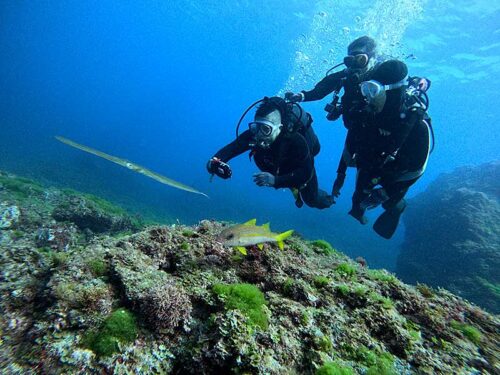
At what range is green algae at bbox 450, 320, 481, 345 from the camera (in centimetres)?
319

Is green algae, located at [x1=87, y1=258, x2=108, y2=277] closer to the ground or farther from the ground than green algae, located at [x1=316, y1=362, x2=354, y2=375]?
farther from the ground

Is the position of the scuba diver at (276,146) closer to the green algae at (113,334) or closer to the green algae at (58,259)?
the green algae at (58,259)

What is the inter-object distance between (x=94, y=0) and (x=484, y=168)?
137 meters

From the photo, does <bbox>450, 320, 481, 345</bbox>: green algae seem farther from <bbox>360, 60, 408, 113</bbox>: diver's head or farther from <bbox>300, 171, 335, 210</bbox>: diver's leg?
<bbox>300, 171, 335, 210</bbox>: diver's leg

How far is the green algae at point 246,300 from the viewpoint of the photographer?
2.69m

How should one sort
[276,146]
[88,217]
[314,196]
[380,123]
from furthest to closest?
1. [88,217]
2. [314,196]
3. [276,146]
4. [380,123]

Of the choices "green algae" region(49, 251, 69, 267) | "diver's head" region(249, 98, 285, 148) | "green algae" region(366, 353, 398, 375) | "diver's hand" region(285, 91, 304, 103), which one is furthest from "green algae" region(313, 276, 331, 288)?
"diver's hand" region(285, 91, 304, 103)

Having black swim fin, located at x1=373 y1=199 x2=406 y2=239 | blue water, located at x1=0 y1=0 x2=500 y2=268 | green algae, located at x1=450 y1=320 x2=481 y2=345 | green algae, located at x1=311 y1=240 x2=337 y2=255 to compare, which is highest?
blue water, located at x1=0 y1=0 x2=500 y2=268

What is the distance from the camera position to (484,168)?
26781mm

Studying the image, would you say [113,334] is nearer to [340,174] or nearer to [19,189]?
[340,174]

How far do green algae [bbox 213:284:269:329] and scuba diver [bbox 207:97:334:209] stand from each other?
3830 millimetres

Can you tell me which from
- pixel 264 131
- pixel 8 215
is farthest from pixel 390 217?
pixel 8 215

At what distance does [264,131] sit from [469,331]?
5257 millimetres

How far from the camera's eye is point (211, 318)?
8.82 feet
